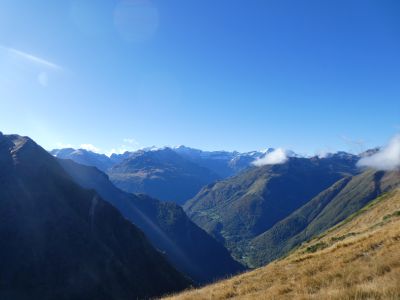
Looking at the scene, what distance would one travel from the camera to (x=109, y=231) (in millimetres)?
154250

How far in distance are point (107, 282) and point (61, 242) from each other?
812 inches

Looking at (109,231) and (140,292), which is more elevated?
(109,231)

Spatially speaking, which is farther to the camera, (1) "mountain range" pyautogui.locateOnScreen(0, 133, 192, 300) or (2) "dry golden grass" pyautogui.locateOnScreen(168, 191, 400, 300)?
(1) "mountain range" pyautogui.locateOnScreen(0, 133, 192, 300)

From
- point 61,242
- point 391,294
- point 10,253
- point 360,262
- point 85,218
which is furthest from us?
point 85,218

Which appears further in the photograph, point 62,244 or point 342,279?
point 62,244

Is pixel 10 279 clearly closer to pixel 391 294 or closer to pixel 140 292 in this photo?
pixel 140 292

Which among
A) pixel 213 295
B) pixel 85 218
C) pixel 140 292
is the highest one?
pixel 85 218

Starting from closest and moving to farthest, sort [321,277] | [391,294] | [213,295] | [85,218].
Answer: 1. [391,294]
2. [321,277]
3. [213,295]
4. [85,218]

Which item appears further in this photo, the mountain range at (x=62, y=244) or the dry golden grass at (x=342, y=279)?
the mountain range at (x=62, y=244)

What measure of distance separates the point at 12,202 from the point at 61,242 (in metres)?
23.4

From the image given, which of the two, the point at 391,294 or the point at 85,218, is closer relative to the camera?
the point at 391,294

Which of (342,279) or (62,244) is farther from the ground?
(62,244)

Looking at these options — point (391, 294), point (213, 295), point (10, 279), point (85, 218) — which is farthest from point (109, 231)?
point (391, 294)

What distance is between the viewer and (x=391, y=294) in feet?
38.6
